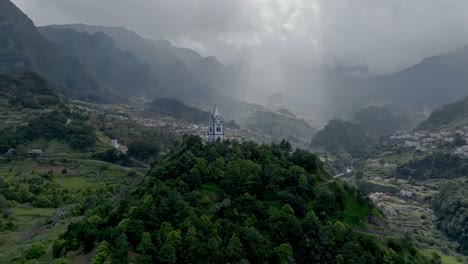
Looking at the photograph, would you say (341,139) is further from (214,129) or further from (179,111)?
(214,129)

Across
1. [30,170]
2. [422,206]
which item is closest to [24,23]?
[30,170]

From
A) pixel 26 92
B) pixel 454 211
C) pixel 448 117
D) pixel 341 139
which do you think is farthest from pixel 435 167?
pixel 26 92

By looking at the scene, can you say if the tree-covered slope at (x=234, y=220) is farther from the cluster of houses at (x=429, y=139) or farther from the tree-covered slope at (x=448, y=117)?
the tree-covered slope at (x=448, y=117)

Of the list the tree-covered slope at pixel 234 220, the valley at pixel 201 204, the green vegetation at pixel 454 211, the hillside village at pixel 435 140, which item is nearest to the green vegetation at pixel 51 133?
the valley at pixel 201 204

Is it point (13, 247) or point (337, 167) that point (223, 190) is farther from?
point (337, 167)

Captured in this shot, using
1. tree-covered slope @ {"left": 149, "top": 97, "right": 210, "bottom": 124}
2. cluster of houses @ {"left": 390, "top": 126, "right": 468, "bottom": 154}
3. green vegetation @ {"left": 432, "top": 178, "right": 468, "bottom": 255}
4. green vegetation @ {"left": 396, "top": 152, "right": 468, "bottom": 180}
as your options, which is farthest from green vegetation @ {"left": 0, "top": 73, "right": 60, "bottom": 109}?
cluster of houses @ {"left": 390, "top": 126, "right": 468, "bottom": 154}
